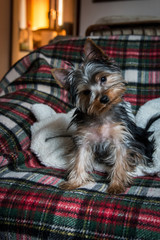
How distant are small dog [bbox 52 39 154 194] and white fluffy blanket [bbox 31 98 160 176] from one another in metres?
0.12

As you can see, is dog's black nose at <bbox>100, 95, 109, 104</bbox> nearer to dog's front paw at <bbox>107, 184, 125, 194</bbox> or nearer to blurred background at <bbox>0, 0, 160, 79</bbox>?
dog's front paw at <bbox>107, 184, 125, 194</bbox>

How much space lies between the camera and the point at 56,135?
7.51ft

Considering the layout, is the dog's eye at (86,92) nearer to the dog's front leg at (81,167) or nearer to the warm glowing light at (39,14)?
the dog's front leg at (81,167)

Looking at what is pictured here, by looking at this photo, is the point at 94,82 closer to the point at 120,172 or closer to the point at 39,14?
the point at 120,172

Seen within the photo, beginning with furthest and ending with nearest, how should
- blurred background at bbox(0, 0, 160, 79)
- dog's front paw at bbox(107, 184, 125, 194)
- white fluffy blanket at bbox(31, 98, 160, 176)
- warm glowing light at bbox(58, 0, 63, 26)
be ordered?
warm glowing light at bbox(58, 0, 63, 26), blurred background at bbox(0, 0, 160, 79), white fluffy blanket at bbox(31, 98, 160, 176), dog's front paw at bbox(107, 184, 125, 194)

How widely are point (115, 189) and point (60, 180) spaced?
37 centimetres

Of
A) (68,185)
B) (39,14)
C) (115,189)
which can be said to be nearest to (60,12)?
(39,14)

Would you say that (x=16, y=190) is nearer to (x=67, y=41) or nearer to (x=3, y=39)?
(x=67, y=41)

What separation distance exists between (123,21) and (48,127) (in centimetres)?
176

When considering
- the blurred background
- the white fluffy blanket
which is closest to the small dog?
the white fluffy blanket

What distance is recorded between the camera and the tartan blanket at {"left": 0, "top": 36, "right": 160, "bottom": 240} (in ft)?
4.78

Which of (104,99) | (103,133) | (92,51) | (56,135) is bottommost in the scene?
(56,135)

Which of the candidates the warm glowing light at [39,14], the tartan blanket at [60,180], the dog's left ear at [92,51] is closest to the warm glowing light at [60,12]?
the warm glowing light at [39,14]

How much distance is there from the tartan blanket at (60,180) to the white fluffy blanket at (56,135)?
69 millimetres
